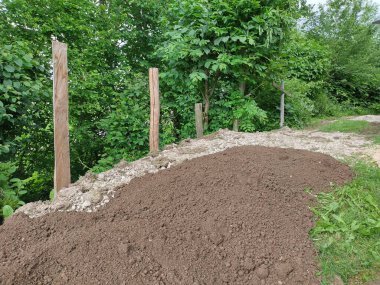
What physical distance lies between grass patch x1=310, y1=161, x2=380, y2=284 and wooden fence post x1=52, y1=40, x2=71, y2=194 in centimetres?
216

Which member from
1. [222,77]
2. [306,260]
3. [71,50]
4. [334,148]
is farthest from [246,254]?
[71,50]

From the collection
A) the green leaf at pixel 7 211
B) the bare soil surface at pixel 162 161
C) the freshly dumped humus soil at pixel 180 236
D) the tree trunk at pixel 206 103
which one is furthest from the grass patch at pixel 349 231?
the tree trunk at pixel 206 103

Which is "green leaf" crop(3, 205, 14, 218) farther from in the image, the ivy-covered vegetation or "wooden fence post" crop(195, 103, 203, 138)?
"wooden fence post" crop(195, 103, 203, 138)

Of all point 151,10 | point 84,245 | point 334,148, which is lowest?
point 84,245

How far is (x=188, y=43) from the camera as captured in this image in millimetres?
5059

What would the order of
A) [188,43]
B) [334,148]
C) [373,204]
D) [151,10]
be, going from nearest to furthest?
→ [373,204] < [334,148] < [188,43] < [151,10]

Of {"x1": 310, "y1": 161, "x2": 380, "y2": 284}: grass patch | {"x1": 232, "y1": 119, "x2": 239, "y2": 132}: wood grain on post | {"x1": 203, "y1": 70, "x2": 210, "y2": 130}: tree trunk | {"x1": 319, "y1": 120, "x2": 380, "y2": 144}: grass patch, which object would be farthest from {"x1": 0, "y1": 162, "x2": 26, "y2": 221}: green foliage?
{"x1": 319, "y1": 120, "x2": 380, "y2": 144}: grass patch

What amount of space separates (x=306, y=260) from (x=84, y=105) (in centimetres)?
495

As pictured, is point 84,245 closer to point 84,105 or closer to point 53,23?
point 84,105

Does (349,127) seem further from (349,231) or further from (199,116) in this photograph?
(349,231)

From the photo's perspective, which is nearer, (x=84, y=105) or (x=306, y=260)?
(x=306, y=260)

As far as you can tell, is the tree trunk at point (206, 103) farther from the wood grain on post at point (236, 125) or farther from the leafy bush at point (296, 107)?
the leafy bush at point (296, 107)

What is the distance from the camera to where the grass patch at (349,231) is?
1716 mm

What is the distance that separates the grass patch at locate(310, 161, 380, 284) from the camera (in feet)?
5.63
